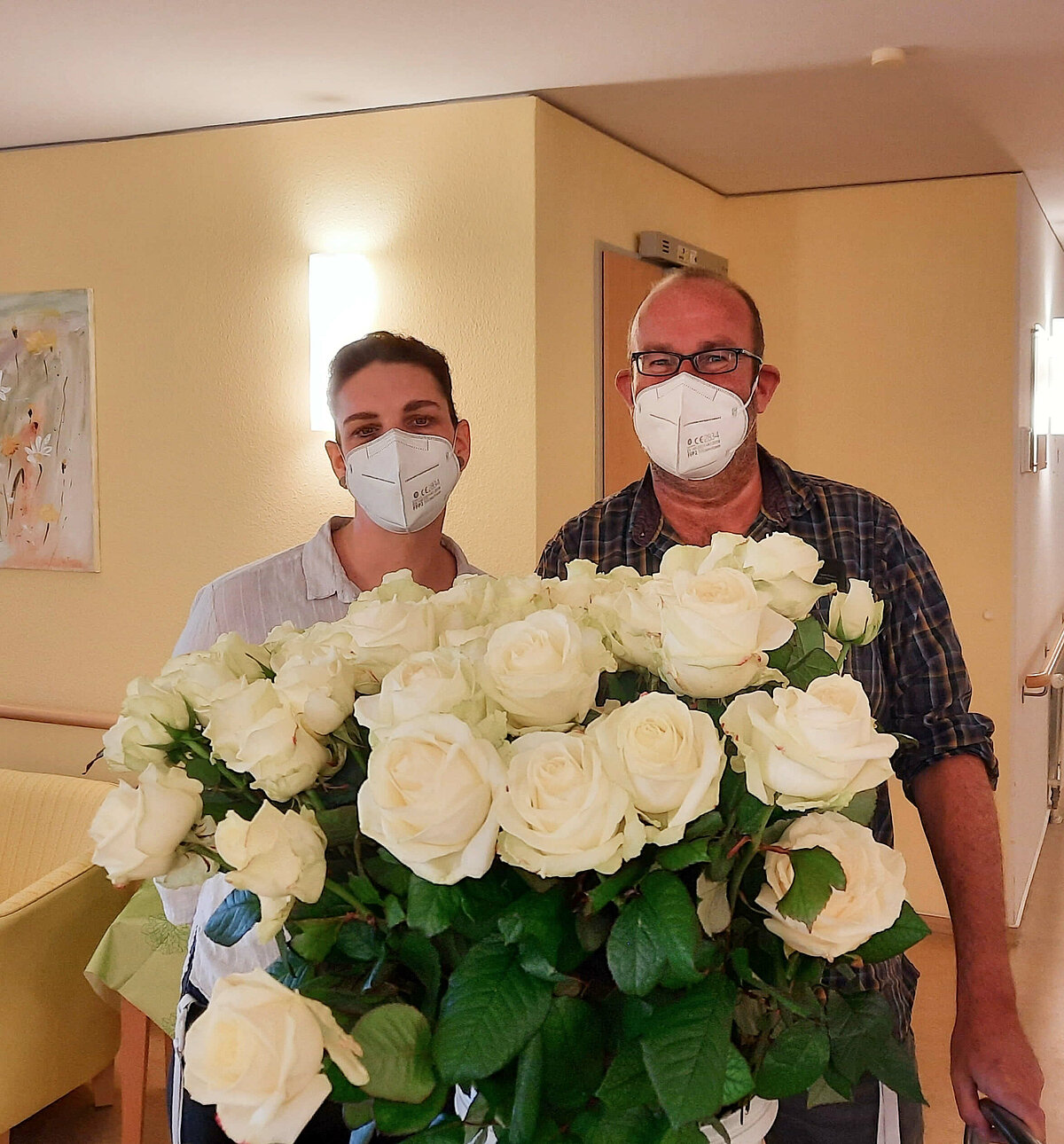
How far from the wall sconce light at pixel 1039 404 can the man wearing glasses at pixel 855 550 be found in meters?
3.16

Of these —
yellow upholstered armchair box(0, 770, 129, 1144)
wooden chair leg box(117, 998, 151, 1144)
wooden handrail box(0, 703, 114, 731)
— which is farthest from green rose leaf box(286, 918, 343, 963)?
wooden handrail box(0, 703, 114, 731)

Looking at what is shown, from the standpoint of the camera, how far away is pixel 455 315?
3.20 metres

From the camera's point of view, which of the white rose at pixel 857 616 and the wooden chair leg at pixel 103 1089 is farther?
the wooden chair leg at pixel 103 1089

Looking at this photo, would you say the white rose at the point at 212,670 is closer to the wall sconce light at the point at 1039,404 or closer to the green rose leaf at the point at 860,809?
the green rose leaf at the point at 860,809

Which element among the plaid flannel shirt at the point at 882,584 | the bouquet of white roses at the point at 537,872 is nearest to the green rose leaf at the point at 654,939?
the bouquet of white roses at the point at 537,872

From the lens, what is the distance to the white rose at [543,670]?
25.6 inches

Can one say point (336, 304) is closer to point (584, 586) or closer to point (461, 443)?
point (461, 443)

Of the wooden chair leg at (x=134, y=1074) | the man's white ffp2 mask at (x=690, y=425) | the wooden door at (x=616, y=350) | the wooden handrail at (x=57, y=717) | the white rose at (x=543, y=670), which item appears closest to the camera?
the white rose at (x=543, y=670)

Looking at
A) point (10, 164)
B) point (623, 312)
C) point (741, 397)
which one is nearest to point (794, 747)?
point (741, 397)

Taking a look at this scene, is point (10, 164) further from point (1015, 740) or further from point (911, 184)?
point (1015, 740)

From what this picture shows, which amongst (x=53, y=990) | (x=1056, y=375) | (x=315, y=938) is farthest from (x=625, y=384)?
(x=1056, y=375)

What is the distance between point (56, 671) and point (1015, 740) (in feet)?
10.3

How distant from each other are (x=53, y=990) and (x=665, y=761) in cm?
244

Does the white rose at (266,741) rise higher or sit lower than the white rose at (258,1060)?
higher
